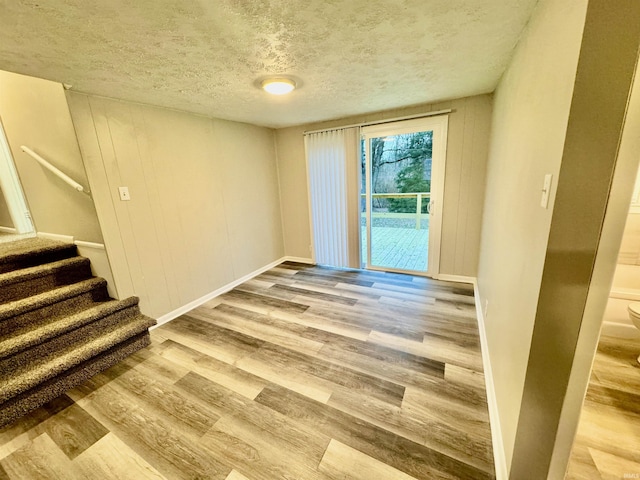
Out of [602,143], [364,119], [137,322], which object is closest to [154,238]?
[137,322]

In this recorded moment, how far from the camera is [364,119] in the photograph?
3.11 m

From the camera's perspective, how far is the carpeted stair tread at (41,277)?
192cm

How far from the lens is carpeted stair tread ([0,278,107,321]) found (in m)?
1.80

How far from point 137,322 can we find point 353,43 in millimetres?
2704

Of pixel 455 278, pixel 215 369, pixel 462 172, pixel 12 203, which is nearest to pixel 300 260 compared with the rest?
pixel 455 278

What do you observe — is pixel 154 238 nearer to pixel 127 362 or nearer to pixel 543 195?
pixel 127 362

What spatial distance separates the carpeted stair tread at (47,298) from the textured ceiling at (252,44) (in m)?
1.60

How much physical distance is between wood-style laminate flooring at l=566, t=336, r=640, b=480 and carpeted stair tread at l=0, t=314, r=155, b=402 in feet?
9.51

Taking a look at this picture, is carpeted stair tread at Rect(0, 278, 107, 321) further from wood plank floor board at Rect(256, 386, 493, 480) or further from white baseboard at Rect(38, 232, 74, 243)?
wood plank floor board at Rect(256, 386, 493, 480)

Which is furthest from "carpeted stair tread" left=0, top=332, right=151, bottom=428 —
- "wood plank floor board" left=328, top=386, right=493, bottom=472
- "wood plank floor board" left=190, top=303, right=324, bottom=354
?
"wood plank floor board" left=328, top=386, right=493, bottom=472

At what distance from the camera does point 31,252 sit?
85.0 inches

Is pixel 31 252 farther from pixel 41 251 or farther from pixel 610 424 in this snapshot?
pixel 610 424

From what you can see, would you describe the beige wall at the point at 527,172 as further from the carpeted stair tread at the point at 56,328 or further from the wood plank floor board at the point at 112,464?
the carpeted stair tread at the point at 56,328

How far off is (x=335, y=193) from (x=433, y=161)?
52.0 inches
